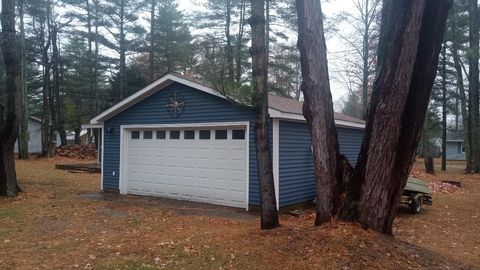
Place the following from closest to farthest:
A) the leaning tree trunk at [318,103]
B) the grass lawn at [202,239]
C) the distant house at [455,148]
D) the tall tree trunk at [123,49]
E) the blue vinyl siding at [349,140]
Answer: the grass lawn at [202,239]
the leaning tree trunk at [318,103]
the blue vinyl siding at [349,140]
the tall tree trunk at [123,49]
the distant house at [455,148]

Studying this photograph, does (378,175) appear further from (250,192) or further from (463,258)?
(250,192)

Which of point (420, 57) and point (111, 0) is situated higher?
point (111, 0)

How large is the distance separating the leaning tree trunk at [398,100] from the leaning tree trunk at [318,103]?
0.54 m

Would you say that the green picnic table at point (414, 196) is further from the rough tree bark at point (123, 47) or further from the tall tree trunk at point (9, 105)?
the rough tree bark at point (123, 47)

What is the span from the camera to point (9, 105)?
36.0ft

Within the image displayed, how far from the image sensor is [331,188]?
5.85m

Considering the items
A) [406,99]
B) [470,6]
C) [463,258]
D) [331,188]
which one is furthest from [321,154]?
[470,6]

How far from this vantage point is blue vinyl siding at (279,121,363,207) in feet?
30.9

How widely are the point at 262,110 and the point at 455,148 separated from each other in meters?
43.2

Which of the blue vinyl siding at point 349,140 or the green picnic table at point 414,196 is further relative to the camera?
the blue vinyl siding at point 349,140

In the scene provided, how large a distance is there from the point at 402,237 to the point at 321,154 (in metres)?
2.70

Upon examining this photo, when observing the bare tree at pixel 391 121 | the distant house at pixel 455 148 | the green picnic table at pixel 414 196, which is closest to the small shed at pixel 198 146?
the green picnic table at pixel 414 196

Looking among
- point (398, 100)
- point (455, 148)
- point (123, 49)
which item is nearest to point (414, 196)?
point (398, 100)

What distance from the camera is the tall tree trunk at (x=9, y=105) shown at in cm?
1080
